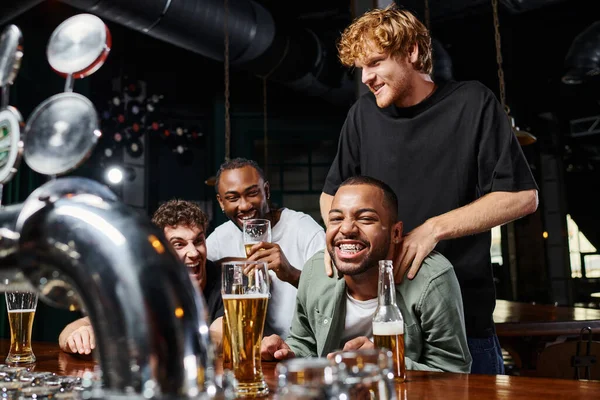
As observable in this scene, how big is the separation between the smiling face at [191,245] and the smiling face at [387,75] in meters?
0.76

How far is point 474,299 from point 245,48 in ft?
12.9

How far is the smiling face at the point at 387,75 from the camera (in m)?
1.81

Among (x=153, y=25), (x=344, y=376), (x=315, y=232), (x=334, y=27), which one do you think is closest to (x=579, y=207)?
(x=334, y=27)

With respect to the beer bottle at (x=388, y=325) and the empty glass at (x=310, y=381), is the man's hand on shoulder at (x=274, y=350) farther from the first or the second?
the empty glass at (x=310, y=381)

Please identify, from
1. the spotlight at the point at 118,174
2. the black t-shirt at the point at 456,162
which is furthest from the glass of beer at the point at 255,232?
the spotlight at the point at 118,174

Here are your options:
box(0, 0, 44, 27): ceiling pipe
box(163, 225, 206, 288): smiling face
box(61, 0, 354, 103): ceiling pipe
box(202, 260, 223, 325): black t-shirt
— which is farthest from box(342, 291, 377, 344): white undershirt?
box(61, 0, 354, 103): ceiling pipe

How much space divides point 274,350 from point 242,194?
1.22 meters

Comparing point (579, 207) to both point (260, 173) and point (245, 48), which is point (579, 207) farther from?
point (260, 173)

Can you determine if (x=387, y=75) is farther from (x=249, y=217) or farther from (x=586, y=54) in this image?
(x=586, y=54)

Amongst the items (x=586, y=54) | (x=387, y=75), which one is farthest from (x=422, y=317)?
(x=586, y=54)

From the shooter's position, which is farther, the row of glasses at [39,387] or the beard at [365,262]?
the beard at [365,262]

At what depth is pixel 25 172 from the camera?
5.79m

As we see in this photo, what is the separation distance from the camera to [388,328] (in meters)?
1.10

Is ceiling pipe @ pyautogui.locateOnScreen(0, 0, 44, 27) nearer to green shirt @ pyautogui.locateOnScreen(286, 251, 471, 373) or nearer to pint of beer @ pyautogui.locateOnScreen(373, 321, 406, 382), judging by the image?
green shirt @ pyautogui.locateOnScreen(286, 251, 471, 373)
